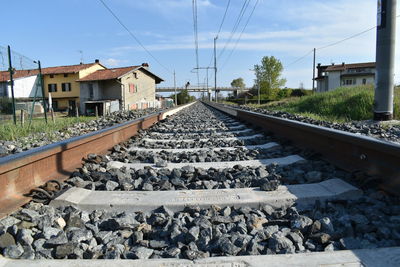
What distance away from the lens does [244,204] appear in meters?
2.34

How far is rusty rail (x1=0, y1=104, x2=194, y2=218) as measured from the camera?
2.27 meters

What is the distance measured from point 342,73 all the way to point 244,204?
7875cm

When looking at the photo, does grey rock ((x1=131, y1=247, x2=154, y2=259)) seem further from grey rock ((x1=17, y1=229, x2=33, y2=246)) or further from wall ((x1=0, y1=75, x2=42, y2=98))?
wall ((x1=0, y1=75, x2=42, y2=98))

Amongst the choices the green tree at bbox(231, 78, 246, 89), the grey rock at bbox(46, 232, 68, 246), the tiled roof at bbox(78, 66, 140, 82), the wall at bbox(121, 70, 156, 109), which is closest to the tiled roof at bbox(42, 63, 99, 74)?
the tiled roof at bbox(78, 66, 140, 82)

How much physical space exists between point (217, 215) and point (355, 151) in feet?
5.41

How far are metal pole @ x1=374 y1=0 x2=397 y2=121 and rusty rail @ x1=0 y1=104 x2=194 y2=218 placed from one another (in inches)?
250

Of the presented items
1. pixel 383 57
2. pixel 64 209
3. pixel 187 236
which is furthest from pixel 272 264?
pixel 383 57

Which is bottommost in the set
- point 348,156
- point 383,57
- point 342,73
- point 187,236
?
point 187,236

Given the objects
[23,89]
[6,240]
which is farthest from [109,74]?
[6,240]

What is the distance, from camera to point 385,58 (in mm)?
7520

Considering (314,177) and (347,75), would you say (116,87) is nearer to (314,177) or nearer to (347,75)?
(314,177)

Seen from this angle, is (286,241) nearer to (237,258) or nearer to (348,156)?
(237,258)

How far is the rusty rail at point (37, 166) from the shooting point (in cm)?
227

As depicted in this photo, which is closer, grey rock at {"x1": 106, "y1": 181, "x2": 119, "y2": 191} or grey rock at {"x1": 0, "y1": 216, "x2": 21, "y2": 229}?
grey rock at {"x1": 0, "y1": 216, "x2": 21, "y2": 229}
